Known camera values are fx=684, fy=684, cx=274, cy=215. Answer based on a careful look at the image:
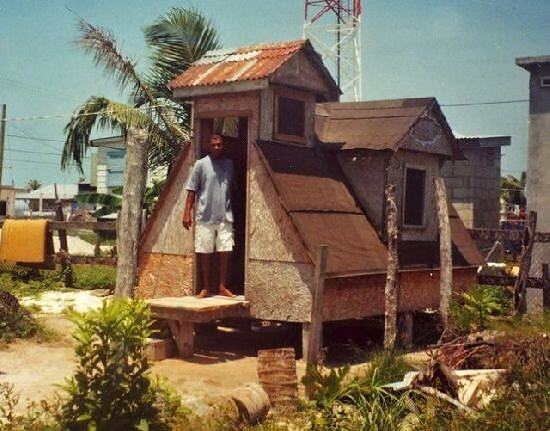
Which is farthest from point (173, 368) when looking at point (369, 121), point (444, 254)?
point (369, 121)

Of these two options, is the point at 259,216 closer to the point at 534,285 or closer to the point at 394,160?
the point at 394,160

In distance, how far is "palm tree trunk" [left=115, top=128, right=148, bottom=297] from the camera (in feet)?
30.7

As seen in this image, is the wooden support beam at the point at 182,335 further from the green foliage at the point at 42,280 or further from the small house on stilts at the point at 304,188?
the green foliage at the point at 42,280

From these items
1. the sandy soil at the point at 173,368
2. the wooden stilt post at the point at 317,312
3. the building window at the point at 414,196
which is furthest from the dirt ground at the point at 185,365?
the building window at the point at 414,196

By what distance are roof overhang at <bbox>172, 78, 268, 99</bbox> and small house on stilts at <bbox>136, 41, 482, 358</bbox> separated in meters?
0.02

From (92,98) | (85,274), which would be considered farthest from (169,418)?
(85,274)

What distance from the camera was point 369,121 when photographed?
11688mm

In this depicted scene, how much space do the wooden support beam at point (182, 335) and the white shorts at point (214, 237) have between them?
1.25 m

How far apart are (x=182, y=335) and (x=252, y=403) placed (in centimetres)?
302

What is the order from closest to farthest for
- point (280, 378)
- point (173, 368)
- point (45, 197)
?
point (280, 378) → point (173, 368) → point (45, 197)

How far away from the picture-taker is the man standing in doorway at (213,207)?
33.0 ft

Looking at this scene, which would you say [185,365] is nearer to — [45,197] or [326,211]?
[326,211]

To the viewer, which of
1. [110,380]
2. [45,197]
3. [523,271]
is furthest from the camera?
[45,197]

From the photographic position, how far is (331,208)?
10.2 m
